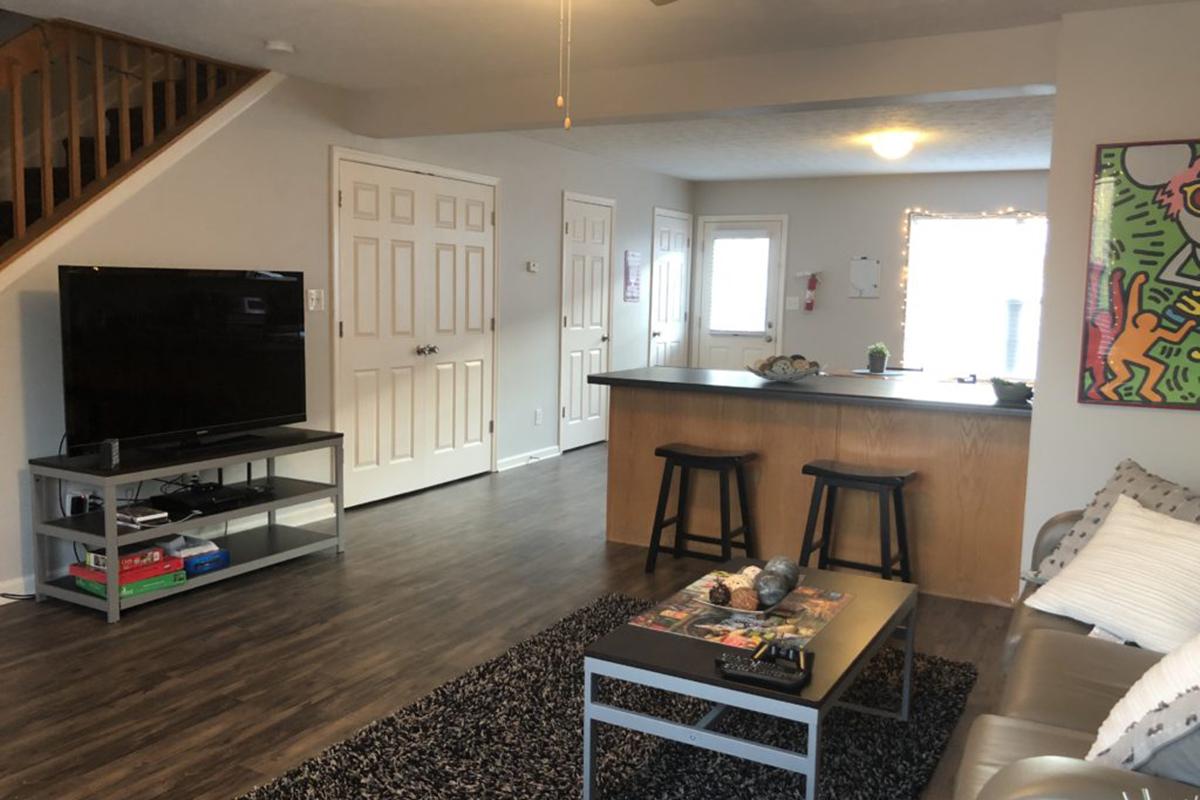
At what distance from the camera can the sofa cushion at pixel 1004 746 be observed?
1.77 m

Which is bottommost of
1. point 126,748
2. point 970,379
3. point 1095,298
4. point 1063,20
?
point 126,748

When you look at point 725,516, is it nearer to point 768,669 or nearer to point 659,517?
point 659,517

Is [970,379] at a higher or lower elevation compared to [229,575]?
higher

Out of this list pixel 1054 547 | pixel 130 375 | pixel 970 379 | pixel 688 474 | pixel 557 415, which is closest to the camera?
pixel 1054 547

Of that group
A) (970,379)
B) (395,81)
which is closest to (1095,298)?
(970,379)

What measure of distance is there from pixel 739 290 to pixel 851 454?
15.9 feet

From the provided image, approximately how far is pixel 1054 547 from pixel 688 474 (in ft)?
6.38

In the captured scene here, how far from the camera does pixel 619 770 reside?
2543 mm

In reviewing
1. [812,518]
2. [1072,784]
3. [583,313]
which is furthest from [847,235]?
[1072,784]

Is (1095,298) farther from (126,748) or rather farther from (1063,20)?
(126,748)

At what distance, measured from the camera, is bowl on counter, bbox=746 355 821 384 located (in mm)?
4535

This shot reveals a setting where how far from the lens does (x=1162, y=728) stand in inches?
59.7

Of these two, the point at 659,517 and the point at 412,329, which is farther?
the point at 412,329

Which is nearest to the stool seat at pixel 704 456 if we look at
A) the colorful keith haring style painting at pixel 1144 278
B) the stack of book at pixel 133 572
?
the colorful keith haring style painting at pixel 1144 278
